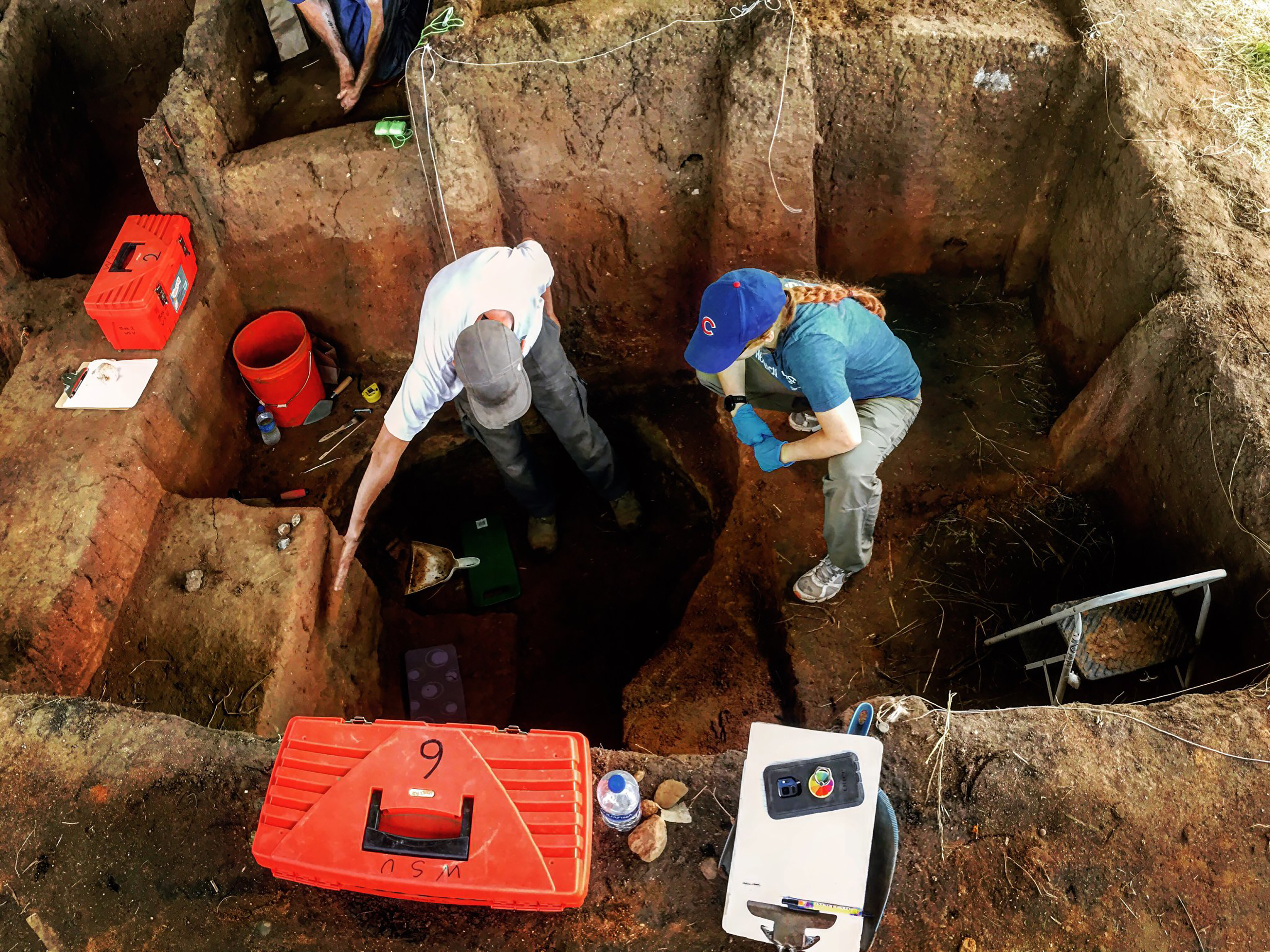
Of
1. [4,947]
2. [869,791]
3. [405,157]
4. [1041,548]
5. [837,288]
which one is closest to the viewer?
[869,791]

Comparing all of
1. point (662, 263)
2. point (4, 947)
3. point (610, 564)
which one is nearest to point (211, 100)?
point (662, 263)

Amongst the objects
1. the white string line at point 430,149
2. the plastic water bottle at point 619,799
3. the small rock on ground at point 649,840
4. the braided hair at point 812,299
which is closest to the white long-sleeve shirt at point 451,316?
the white string line at point 430,149

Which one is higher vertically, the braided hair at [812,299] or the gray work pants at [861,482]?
the braided hair at [812,299]

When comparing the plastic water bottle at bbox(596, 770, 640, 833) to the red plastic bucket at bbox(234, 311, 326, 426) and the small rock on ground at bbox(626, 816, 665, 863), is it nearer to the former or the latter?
the small rock on ground at bbox(626, 816, 665, 863)

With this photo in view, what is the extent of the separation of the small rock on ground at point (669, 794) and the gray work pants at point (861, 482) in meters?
1.31

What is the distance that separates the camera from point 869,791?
2.14 m

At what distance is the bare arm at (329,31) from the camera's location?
388 cm

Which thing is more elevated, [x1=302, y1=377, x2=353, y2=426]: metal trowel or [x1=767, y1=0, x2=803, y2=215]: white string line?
[x1=767, y1=0, x2=803, y2=215]: white string line

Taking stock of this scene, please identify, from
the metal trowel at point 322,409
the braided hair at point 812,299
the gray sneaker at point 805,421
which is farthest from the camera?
the metal trowel at point 322,409

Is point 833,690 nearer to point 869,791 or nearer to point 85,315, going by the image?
point 869,791

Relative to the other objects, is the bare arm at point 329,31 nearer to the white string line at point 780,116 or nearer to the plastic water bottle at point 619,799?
the white string line at point 780,116

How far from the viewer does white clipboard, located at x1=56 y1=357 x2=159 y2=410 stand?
3570mm

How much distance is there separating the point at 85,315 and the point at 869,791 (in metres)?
3.90

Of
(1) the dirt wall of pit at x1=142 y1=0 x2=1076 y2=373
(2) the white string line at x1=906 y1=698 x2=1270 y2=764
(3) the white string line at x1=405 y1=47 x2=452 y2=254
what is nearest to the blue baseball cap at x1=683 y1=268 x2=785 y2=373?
(1) the dirt wall of pit at x1=142 y1=0 x2=1076 y2=373
